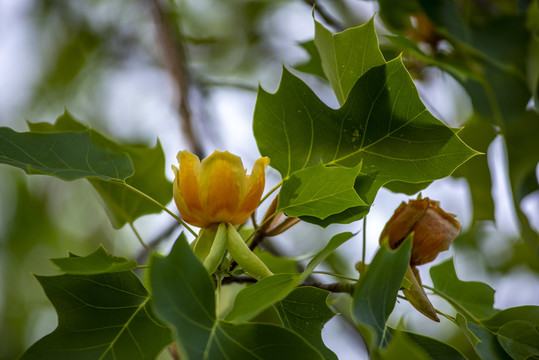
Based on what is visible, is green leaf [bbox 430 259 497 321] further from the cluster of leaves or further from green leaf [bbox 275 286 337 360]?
the cluster of leaves

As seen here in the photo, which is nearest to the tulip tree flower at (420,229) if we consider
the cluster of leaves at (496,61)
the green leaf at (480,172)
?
the cluster of leaves at (496,61)

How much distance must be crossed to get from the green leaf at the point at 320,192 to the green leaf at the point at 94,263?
216 mm

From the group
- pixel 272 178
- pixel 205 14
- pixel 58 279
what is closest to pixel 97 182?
pixel 58 279

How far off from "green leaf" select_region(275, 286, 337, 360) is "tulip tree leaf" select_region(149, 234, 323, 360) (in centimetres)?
16

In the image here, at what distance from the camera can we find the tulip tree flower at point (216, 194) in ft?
2.26

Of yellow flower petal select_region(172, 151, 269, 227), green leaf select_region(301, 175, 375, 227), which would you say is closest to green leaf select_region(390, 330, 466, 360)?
green leaf select_region(301, 175, 375, 227)

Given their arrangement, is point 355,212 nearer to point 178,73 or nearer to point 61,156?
point 61,156

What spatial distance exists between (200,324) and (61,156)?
14.0 inches

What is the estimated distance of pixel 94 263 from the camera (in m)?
0.63

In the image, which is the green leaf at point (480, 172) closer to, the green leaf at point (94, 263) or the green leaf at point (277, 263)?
the green leaf at point (277, 263)

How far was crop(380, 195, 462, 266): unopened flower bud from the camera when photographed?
0.77 meters

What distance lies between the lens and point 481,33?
4.29ft

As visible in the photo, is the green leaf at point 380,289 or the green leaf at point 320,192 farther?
the green leaf at point 320,192

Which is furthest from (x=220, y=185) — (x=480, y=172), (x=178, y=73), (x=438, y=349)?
(x=480, y=172)
